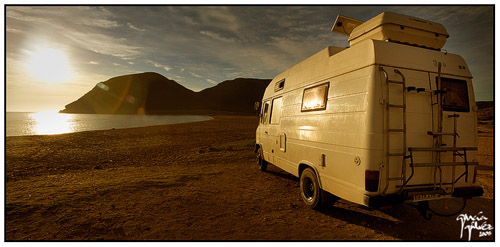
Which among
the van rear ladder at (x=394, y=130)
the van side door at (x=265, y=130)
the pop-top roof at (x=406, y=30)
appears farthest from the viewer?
the van side door at (x=265, y=130)

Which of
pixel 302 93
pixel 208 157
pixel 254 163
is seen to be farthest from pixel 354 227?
pixel 208 157

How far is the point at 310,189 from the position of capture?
16.5 ft

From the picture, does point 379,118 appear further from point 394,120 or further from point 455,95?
point 455,95

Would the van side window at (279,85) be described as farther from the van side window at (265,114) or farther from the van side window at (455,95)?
the van side window at (455,95)

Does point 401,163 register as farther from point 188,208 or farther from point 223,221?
point 188,208

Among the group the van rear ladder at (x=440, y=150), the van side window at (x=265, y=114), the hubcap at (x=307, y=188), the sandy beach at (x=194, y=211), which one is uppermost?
the van side window at (x=265, y=114)

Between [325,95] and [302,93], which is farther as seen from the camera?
[302,93]

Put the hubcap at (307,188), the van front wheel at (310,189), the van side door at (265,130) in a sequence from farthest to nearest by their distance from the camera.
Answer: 1. the van side door at (265,130)
2. the hubcap at (307,188)
3. the van front wheel at (310,189)

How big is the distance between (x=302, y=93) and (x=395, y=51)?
2.03 m

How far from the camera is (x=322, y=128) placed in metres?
4.33

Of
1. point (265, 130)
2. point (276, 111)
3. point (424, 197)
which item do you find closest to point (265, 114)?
point (265, 130)

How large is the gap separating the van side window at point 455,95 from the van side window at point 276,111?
3.55 meters

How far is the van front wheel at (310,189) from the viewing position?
4531mm

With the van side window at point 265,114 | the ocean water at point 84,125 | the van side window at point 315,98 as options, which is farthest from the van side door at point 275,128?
the ocean water at point 84,125
